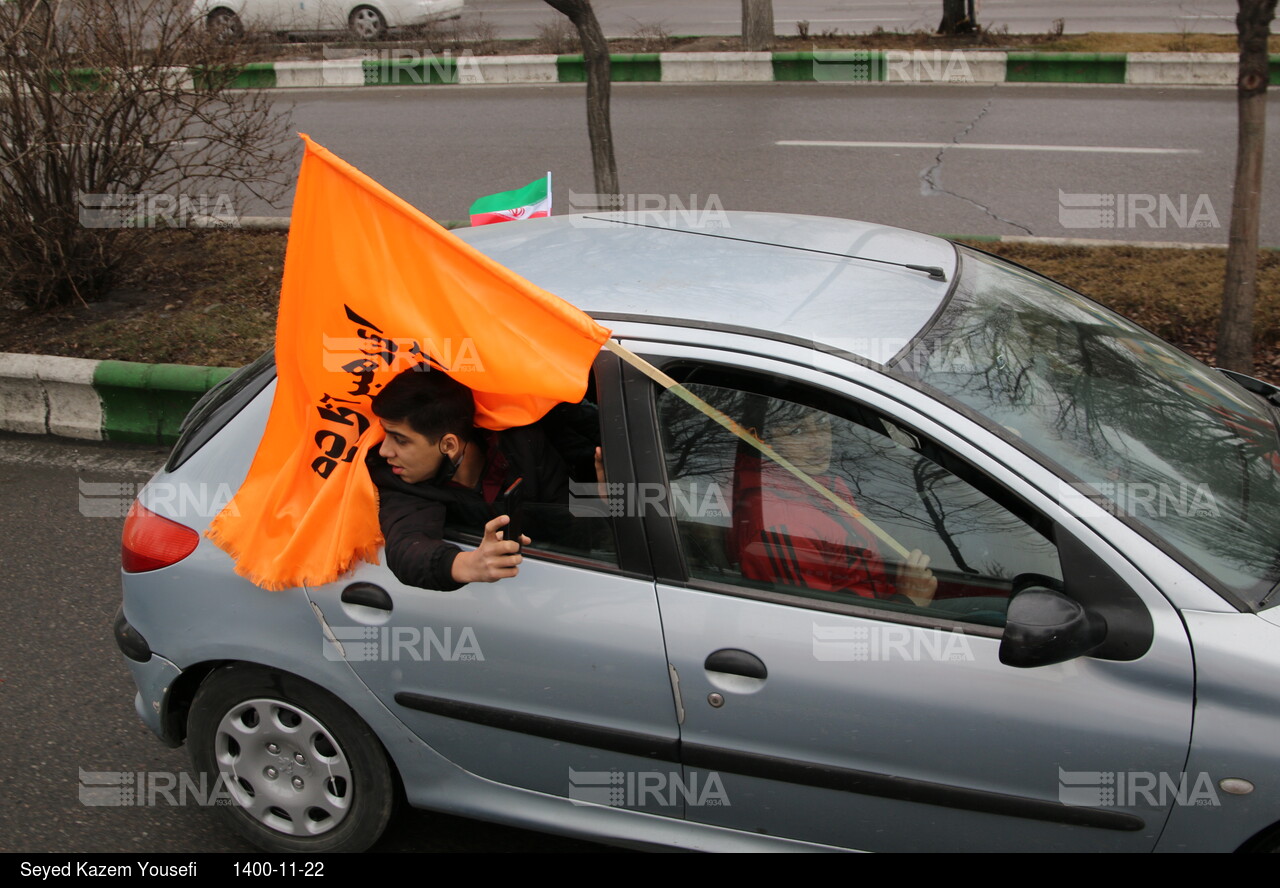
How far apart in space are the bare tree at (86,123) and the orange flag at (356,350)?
4.12m

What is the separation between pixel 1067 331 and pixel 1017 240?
4804 mm

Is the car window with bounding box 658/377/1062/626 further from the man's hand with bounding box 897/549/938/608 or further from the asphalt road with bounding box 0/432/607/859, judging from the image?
the asphalt road with bounding box 0/432/607/859

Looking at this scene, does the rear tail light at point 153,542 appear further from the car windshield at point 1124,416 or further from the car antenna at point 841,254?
the car windshield at point 1124,416

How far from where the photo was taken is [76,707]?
3840mm

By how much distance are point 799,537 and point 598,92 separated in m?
4.83

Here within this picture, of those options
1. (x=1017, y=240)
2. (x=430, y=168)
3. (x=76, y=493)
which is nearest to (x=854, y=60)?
(x=430, y=168)

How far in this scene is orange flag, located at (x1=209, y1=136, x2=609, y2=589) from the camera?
8.75 ft

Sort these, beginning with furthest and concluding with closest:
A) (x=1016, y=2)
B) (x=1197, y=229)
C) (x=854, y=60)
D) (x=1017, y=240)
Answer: (x=1016, y=2)
(x=854, y=60)
(x=1197, y=229)
(x=1017, y=240)

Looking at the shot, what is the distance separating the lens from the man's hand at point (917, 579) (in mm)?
2549

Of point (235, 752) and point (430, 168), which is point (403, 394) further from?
point (430, 168)

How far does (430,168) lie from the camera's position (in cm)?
1054
